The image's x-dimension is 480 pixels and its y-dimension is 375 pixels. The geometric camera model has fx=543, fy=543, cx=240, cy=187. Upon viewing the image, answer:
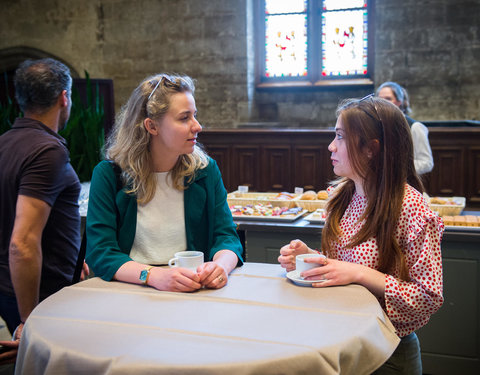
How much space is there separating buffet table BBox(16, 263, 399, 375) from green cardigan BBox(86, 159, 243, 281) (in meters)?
0.13

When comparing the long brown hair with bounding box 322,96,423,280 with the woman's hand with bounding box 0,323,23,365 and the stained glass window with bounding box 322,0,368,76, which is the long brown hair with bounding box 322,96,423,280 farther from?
the stained glass window with bounding box 322,0,368,76

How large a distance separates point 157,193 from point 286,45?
273 inches

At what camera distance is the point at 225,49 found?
8.23 metres

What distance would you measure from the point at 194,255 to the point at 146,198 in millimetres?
261

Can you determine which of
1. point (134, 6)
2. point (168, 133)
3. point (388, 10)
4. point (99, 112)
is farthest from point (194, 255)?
point (134, 6)

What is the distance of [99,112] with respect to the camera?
4020 millimetres

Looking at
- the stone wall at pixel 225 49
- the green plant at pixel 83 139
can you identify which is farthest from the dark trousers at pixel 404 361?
the stone wall at pixel 225 49

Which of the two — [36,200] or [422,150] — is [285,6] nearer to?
[422,150]

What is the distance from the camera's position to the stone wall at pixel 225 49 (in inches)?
290

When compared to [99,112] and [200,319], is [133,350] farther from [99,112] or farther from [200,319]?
[99,112]

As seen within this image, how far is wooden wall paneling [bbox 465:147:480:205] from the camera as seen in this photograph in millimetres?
5465

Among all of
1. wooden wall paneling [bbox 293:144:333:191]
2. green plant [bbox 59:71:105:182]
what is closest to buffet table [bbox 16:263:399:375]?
green plant [bbox 59:71:105:182]

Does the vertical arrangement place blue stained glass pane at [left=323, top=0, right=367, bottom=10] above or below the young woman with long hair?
above

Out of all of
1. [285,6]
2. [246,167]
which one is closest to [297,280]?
[246,167]
